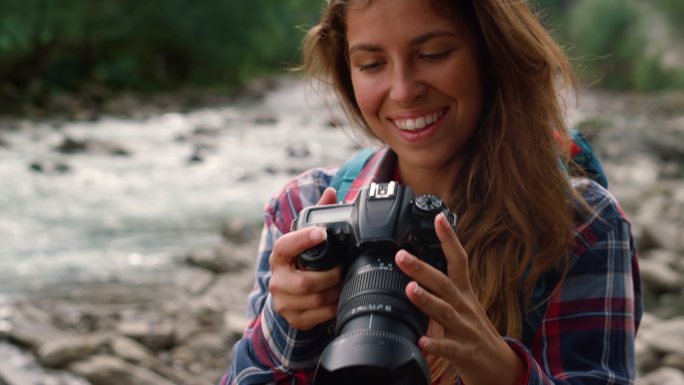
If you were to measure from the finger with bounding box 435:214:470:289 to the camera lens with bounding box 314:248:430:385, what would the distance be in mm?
61

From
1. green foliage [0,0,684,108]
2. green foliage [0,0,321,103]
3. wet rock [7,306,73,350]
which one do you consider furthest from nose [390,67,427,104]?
green foliage [0,0,321,103]

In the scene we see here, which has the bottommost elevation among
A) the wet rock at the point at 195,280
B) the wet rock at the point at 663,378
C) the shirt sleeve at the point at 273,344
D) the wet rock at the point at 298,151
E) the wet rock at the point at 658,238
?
the wet rock at the point at 298,151

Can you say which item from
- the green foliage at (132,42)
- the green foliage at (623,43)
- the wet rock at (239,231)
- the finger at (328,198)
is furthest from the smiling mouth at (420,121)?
the green foliage at (623,43)

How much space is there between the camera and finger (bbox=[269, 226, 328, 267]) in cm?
113

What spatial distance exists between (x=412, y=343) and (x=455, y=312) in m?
0.08

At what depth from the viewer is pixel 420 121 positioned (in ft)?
4.64

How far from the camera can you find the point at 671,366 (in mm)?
3498

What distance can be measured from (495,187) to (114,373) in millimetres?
2188

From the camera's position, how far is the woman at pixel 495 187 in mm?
1324

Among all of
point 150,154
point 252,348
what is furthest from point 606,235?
point 150,154

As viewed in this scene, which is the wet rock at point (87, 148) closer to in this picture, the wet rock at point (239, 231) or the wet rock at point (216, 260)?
the wet rock at point (239, 231)

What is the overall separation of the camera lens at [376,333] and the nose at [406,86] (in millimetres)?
347

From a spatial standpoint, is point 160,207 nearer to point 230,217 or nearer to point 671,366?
point 230,217

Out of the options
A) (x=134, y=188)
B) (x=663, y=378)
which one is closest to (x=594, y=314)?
(x=663, y=378)
